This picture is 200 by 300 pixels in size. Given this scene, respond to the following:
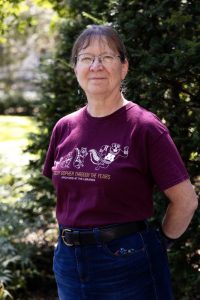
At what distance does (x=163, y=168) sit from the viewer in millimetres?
2146

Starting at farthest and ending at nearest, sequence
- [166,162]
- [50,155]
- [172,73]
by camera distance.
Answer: [172,73] → [50,155] → [166,162]

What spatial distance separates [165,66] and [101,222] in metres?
1.32

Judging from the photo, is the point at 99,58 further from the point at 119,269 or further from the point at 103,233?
the point at 119,269

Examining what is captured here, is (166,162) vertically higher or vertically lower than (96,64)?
lower

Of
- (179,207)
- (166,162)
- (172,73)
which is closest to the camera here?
(166,162)

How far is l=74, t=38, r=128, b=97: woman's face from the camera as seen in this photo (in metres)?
2.32

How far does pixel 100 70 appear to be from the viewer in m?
2.32

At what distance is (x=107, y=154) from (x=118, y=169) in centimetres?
9

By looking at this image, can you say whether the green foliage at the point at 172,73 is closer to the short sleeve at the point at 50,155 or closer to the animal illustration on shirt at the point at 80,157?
the short sleeve at the point at 50,155

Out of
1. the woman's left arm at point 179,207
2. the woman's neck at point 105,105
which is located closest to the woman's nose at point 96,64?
the woman's neck at point 105,105

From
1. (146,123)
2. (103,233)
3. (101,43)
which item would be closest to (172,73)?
(101,43)

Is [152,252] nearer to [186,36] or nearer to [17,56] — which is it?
[186,36]

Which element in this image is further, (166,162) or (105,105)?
(105,105)

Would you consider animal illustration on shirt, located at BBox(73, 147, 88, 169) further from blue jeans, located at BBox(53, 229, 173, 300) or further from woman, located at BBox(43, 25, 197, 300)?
blue jeans, located at BBox(53, 229, 173, 300)
